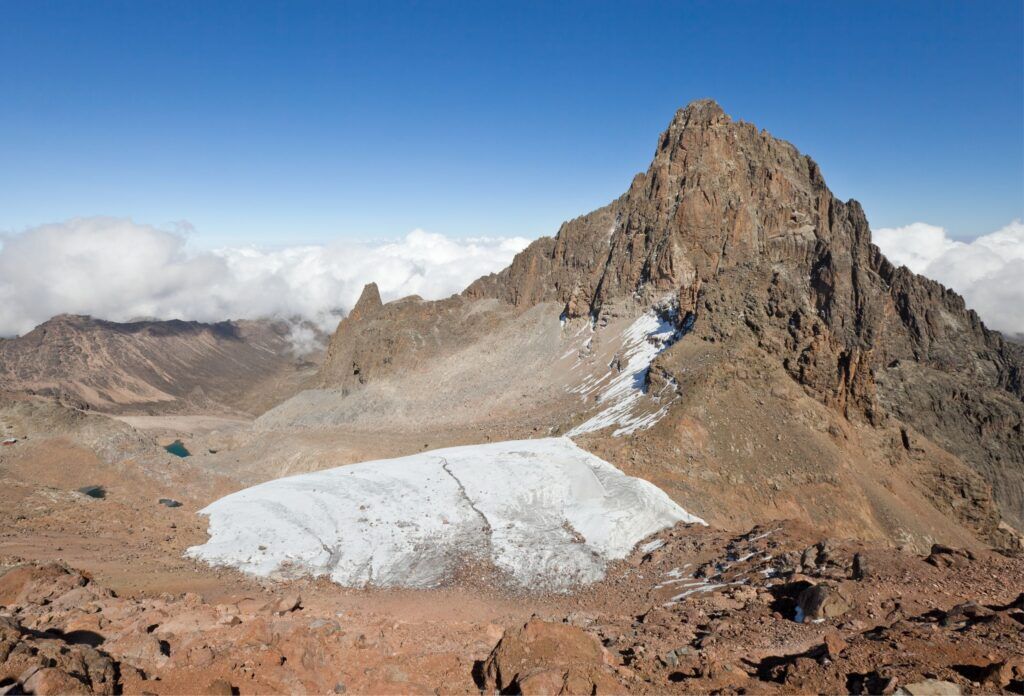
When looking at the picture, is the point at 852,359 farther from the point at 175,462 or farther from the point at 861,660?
the point at 175,462

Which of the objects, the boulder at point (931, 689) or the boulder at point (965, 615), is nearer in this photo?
the boulder at point (931, 689)

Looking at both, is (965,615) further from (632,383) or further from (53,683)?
(632,383)

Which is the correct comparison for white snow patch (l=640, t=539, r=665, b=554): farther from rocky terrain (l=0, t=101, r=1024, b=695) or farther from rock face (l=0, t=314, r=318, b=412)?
rock face (l=0, t=314, r=318, b=412)

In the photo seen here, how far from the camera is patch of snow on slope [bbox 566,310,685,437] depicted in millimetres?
39250

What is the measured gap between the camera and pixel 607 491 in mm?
25891

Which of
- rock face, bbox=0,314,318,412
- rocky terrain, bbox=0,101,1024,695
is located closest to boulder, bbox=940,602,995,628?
rocky terrain, bbox=0,101,1024,695

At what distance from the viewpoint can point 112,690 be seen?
30.2 feet

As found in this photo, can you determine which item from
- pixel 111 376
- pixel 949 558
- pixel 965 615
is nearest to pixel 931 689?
pixel 965 615

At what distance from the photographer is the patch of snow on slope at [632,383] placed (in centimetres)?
3925

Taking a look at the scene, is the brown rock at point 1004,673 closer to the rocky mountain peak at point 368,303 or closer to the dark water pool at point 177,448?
the dark water pool at point 177,448

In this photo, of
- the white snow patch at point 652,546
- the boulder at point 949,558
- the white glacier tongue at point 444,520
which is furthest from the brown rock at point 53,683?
the boulder at point 949,558

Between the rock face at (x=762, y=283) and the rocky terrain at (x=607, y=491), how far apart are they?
0.38 meters

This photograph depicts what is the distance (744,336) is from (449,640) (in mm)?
37662

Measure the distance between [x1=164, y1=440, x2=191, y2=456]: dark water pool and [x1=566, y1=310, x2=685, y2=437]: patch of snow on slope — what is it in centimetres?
4811
